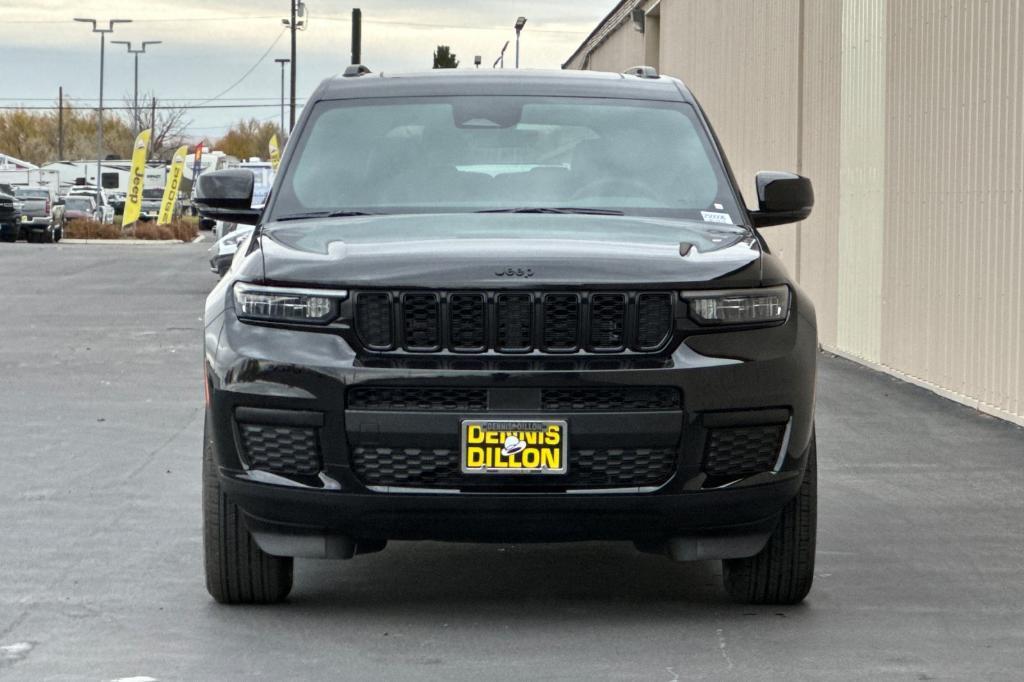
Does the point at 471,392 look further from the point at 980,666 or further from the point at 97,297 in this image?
the point at 97,297

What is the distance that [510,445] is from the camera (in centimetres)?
549

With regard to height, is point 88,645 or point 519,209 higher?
point 519,209

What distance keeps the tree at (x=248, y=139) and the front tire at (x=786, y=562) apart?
182 m

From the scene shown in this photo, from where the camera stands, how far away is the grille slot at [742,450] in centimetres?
562

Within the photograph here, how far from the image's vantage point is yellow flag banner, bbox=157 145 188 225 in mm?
67062

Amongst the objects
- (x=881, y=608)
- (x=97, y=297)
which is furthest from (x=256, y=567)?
(x=97, y=297)

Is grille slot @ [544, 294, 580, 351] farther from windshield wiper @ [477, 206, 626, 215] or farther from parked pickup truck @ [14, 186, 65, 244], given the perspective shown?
parked pickup truck @ [14, 186, 65, 244]

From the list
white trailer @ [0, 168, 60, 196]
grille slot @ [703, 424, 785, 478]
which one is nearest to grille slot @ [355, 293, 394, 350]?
grille slot @ [703, 424, 785, 478]

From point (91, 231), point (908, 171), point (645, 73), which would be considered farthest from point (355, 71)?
point (91, 231)

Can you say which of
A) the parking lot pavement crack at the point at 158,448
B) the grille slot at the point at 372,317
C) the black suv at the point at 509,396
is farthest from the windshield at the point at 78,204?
the grille slot at the point at 372,317

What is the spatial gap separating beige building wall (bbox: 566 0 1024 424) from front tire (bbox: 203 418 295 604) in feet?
22.0

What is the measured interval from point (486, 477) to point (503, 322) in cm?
46

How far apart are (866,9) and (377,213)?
36.7 ft

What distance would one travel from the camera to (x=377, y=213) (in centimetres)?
646
